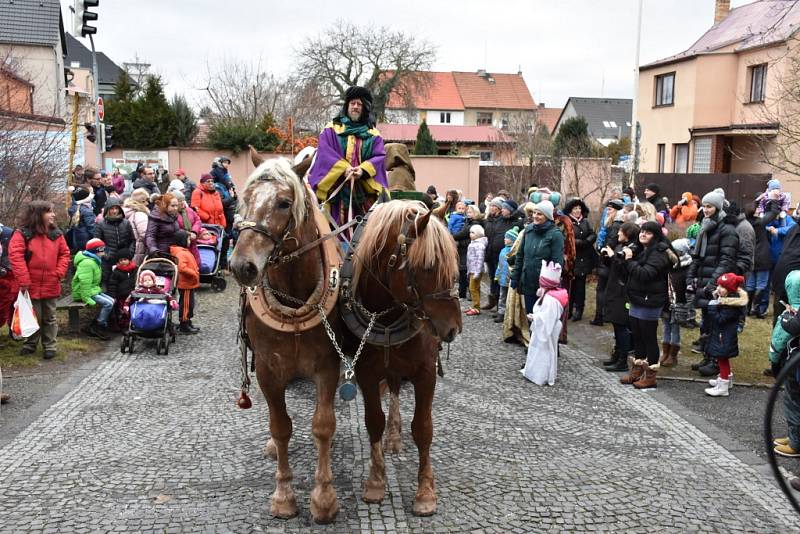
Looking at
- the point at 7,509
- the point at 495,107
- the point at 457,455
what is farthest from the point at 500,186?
the point at 495,107

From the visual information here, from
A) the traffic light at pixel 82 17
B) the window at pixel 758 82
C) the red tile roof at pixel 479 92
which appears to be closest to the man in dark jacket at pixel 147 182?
the traffic light at pixel 82 17

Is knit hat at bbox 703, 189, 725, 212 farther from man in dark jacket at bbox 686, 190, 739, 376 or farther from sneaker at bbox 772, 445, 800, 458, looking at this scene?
sneaker at bbox 772, 445, 800, 458

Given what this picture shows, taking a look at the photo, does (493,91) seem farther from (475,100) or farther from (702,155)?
(702,155)

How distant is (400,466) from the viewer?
5375 mm

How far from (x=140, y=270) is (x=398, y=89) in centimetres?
3559

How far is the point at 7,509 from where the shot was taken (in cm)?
457

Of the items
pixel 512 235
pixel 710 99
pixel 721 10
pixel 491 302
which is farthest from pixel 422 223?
pixel 721 10

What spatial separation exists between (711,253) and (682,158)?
2406 centimetres

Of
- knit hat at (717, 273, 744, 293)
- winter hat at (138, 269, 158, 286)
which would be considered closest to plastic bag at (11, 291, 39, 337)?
winter hat at (138, 269, 158, 286)

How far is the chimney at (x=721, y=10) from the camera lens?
32656 mm

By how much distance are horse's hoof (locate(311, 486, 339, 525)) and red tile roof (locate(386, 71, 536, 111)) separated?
2447 inches

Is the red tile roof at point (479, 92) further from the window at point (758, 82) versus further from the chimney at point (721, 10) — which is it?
the window at point (758, 82)

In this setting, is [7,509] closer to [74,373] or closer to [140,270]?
[74,373]

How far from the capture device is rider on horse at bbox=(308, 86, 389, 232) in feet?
19.2
